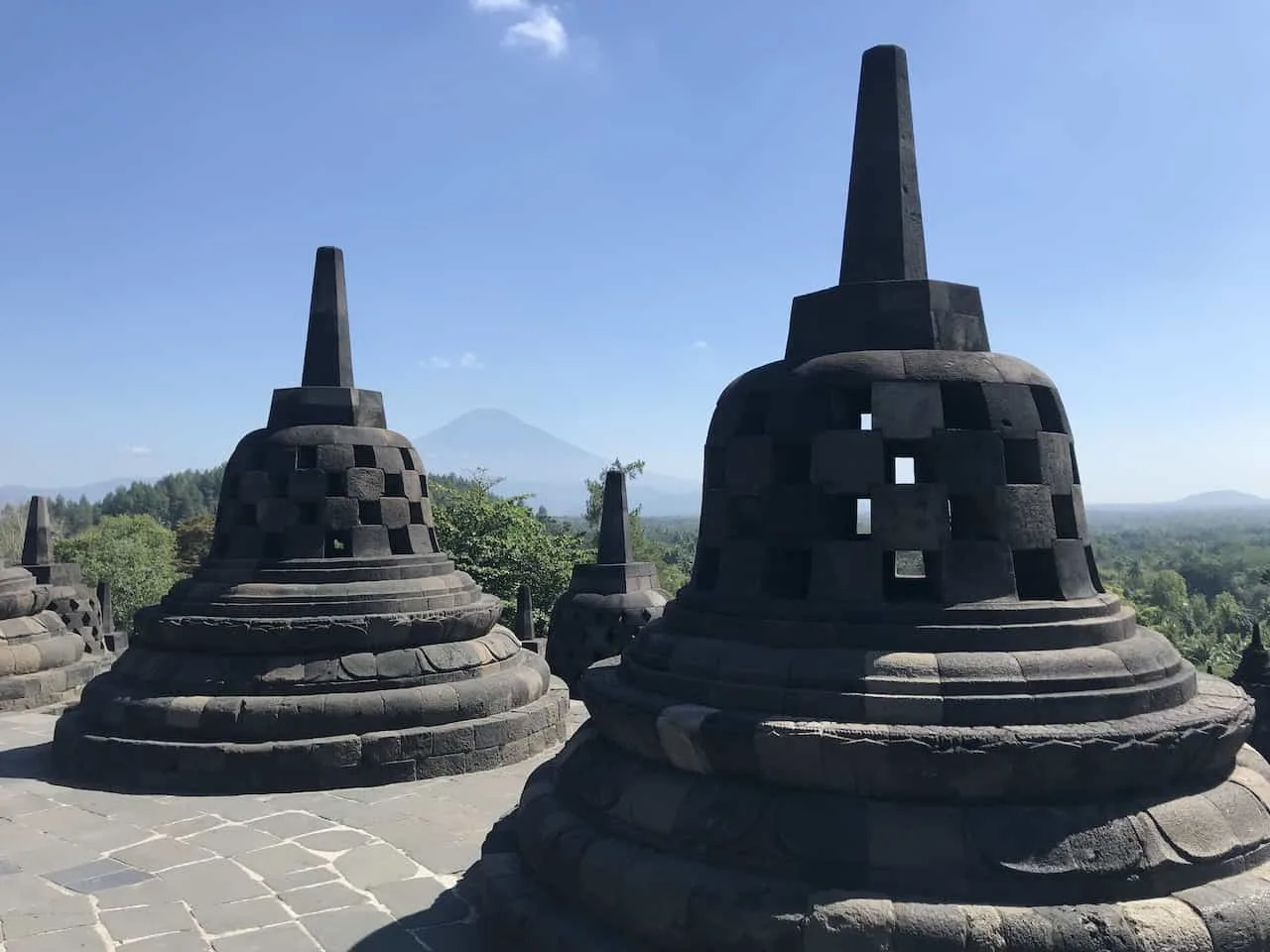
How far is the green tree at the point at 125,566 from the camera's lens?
36.3 m

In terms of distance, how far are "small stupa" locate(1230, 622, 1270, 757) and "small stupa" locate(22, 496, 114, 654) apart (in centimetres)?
1508

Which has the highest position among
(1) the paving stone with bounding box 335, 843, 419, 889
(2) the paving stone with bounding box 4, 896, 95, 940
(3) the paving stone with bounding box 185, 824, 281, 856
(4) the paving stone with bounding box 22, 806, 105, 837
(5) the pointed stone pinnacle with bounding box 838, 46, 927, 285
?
(5) the pointed stone pinnacle with bounding box 838, 46, 927, 285

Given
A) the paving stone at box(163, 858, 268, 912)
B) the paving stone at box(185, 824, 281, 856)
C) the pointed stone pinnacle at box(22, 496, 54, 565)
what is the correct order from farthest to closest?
the pointed stone pinnacle at box(22, 496, 54, 565) < the paving stone at box(185, 824, 281, 856) < the paving stone at box(163, 858, 268, 912)

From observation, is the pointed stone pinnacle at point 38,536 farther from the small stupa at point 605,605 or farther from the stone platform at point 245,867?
the small stupa at point 605,605

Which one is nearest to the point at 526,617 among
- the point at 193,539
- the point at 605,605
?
the point at 605,605

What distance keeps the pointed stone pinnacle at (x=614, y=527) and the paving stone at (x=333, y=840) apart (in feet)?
20.3

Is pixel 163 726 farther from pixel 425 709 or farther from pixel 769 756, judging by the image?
pixel 769 756

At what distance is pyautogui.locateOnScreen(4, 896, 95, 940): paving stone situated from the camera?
4873 mm

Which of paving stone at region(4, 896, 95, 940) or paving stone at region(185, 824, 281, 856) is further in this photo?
paving stone at region(185, 824, 281, 856)

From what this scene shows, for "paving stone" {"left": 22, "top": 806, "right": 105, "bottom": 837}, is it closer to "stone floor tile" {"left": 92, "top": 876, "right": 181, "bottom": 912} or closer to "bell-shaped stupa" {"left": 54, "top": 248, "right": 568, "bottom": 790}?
"bell-shaped stupa" {"left": 54, "top": 248, "right": 568, "bottom": 790}

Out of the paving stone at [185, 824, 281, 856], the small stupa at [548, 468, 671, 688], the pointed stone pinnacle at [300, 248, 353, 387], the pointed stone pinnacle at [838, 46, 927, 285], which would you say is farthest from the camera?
the small stupa at [548, 468, 671, 688]

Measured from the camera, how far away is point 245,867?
5.81 m

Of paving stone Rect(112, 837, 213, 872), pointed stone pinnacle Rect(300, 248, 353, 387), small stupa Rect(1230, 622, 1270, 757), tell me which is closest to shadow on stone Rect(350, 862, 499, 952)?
paving stone Rect(112, 837, 213, 872)

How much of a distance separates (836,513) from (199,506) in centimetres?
8956
